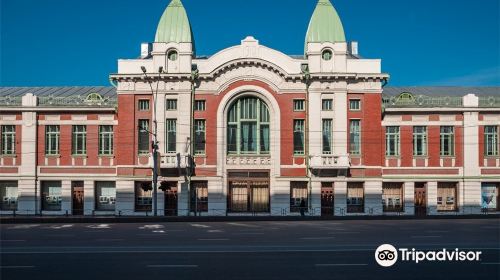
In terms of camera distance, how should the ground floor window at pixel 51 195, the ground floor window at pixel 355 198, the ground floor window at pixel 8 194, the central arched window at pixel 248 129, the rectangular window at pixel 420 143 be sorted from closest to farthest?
the ground floor window at pixel 355 198 < the central arched window at pixel 248 129 < the rectangular window at pixel 420 143 < the ground floor window at pixel 51 195 < the ground floor window at pixel 8 194

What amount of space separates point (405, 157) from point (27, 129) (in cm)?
3314

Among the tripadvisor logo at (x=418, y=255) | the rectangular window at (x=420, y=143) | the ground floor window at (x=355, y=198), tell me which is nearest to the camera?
the tripadvisor logo at (x=418, y=255)

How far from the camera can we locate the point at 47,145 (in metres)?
51.5

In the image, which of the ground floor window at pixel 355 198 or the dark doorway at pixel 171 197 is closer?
the dark doorway at pixel 171 197

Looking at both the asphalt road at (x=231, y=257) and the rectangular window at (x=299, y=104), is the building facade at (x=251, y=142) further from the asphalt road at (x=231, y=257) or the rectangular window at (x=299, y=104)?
the asphalt road at (x=231, y=257)

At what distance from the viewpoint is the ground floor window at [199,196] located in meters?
49.6

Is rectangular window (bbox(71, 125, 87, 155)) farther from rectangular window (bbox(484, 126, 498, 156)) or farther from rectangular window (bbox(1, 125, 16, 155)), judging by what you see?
rectangular window (bbox(484, 126, 498, 156))

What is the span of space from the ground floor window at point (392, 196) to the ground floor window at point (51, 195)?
2839 cm

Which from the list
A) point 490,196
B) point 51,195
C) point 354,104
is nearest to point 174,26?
point 354,104

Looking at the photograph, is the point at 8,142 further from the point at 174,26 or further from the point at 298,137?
the point at 298,137

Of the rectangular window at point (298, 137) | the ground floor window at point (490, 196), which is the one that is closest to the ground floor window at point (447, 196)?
the ground floor window at point (490, 196)

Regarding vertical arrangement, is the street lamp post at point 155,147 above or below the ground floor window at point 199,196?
above

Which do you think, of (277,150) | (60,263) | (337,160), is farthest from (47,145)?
(60,263)

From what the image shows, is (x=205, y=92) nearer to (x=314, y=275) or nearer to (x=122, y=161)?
(x=122, y=161)
